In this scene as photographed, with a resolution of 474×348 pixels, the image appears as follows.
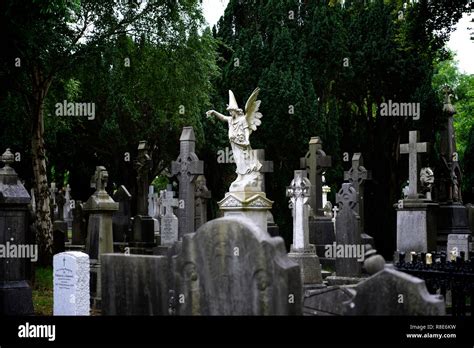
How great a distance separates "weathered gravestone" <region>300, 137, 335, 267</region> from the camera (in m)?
20.4

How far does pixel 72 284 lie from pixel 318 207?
11911mm

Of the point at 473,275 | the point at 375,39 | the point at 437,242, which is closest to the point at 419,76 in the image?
the point at 375,39

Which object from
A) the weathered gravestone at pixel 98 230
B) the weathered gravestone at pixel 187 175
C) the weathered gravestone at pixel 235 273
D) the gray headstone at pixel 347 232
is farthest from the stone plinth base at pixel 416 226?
the weathered gravestone at pixel 235 273

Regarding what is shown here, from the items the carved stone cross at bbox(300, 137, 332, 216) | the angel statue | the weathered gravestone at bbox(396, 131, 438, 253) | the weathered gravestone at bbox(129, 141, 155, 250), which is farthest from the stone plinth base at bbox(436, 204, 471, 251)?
Result: the weathered gravestone at bbox(129, 141, 155, 250)

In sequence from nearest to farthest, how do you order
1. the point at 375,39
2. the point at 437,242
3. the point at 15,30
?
1. the point at 15,30
2. the point at 437,242
3. the point at 375,39

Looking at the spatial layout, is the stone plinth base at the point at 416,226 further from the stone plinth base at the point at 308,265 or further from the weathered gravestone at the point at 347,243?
the stone plinth base at the point at 308,265

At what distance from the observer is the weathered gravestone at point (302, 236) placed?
15469 millimetres

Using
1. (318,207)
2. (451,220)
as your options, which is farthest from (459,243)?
(318,207)

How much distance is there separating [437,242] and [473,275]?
8921 millimetres

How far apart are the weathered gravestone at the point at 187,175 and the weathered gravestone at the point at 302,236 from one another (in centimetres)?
237

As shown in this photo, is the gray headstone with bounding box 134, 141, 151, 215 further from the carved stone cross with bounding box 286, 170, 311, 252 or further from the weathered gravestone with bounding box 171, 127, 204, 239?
the carved stone cross with bounding box 286, 170, 311, 252

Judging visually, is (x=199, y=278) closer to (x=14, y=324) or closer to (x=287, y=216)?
(x=14, y=324)

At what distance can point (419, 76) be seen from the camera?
28.7 metres

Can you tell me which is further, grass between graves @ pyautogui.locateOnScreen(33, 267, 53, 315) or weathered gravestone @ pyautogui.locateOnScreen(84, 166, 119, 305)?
weathered gravestone @ pyautogui.locateOnScreen(84, 166, 119, 305)
